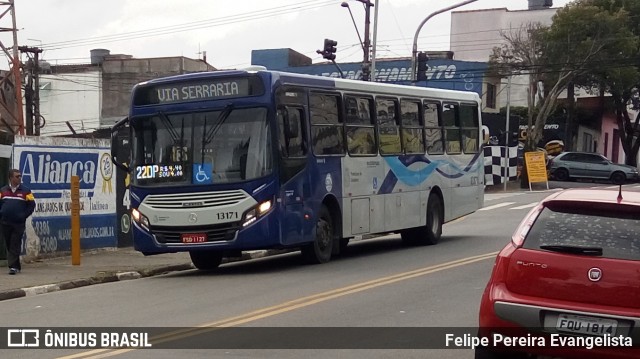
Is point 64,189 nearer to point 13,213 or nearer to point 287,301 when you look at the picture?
point 13,213

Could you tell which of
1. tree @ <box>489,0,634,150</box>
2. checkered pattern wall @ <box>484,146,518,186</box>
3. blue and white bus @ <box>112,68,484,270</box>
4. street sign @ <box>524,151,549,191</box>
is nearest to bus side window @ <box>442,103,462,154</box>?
blue and white bus @ <box>112,68,484,270</box>

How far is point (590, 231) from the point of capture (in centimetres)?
723

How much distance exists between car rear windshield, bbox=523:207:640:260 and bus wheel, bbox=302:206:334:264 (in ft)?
29.7

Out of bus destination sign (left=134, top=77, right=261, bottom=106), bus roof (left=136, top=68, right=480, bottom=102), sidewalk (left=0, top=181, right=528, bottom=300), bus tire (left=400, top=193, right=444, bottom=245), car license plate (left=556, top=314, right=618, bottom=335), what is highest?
bus roof (left=136, top=68, right=480, bottom=102)

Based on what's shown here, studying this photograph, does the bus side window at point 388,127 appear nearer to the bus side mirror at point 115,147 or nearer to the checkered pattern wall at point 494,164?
the bus side mirror at point 115,147

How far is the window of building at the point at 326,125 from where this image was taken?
16.3 metres

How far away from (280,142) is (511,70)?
35827mm

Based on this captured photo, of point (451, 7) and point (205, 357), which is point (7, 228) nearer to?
point (205, 357)

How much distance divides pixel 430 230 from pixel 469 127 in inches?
122

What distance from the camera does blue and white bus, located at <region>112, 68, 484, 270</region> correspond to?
15.0 metres

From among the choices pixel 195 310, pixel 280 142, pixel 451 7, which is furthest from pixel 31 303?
pixel 451 7

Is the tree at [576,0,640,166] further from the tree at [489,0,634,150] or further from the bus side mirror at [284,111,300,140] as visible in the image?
the bus side mirror at [284,111,300,140]

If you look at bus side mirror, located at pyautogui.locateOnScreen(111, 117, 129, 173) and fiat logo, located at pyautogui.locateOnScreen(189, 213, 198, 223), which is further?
bus side mirror, located at pyautogui.locateOnScreen(111, 117, 129, 173)

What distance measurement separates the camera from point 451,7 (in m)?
30.5
